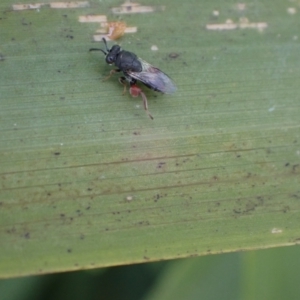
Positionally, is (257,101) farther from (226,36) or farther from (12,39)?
(12,39)

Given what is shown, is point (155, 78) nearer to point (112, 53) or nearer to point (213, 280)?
point (112, 53)

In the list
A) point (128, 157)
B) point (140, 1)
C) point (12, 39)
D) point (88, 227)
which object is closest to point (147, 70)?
point (140, 1)

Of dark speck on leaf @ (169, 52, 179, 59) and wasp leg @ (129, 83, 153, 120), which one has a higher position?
dark speck on leaf @ (169, 52, 179, 59)

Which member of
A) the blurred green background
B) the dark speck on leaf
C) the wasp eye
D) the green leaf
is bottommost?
the blurred green background

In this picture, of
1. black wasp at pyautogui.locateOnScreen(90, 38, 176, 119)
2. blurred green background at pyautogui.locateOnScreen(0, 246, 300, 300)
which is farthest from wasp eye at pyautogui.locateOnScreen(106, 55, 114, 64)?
blurred green background at pyautogui.locateOnScreen(0, 246, 300, 300)

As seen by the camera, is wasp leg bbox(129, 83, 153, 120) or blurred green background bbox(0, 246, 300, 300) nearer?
blurred green background bbox(0, 246, 300, 300)

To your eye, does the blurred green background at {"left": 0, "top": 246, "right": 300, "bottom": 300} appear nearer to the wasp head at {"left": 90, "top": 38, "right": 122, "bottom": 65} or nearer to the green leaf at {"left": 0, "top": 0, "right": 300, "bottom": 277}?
the green leaf at {"left": 0, "top": 0, "right": 300, "bottom": 277}
